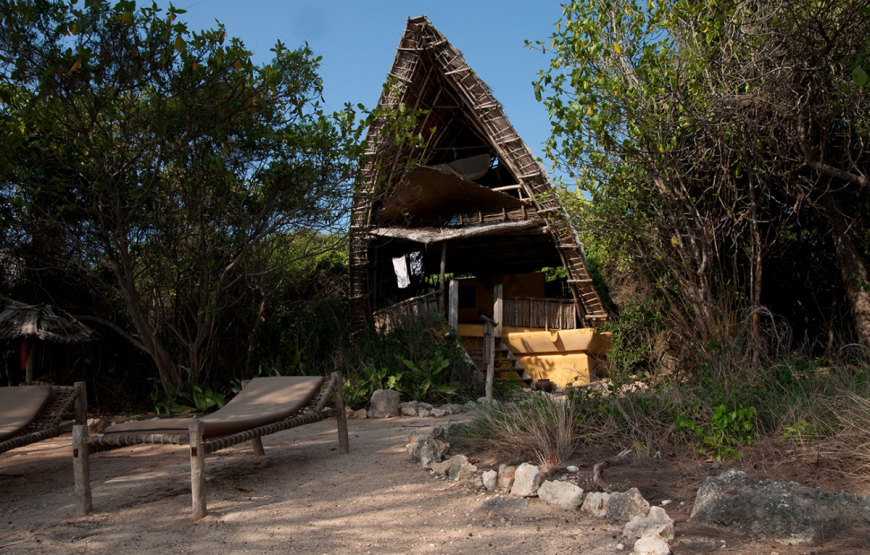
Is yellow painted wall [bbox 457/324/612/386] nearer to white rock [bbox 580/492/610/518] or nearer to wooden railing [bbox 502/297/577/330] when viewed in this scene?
wooden railing [bbox 502/297/577/330]

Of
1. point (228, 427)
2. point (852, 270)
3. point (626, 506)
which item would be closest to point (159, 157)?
point (228, 427)

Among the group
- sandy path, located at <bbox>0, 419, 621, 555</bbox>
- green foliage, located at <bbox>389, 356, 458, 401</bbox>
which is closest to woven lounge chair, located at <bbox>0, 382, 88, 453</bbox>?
sandy path, located at <bbox>0, 419, 621, 555</bbox>

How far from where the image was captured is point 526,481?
3.44 metres

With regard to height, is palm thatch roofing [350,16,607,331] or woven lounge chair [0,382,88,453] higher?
palm thatch roofing [350,16,607,331]

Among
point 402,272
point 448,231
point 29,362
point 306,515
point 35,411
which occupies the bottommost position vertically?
point 306,515

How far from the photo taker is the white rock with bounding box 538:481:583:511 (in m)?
3.20

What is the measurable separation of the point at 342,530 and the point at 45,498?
2.21 meters

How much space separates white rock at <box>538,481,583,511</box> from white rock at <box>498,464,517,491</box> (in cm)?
22

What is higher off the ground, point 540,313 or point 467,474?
point 540,313

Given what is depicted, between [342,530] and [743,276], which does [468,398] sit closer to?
[743,276]

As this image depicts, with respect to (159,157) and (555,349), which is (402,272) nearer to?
(555,349)

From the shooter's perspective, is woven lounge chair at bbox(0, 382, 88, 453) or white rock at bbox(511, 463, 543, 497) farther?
woven lounge chair at bbox(0, 382, 88, 453)

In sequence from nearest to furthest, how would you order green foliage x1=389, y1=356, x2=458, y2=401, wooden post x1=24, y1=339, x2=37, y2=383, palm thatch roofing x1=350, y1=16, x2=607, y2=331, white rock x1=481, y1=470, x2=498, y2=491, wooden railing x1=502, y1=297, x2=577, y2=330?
1. white rock x1=481, y1=470, x2=498, y2=491
2. wooden post x1=24, y1=339, x2=37, y2=383
3. green foliage x1=389, y1=356, x2=458, y2=401
4. palm thatch roofing x1=350, y1=16, x2=607, y2=331
5. wooden railing x1=502, y1=297, x2=577, y2=330

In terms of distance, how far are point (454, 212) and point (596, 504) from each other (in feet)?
27.5
